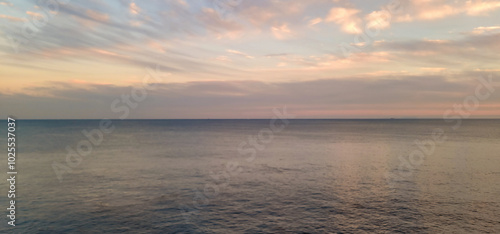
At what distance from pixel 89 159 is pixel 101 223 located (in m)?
50.7

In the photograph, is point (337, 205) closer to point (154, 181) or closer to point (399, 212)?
point (399, 212)

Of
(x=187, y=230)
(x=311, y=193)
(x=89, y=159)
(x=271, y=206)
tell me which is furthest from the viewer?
(x=89, y=159)

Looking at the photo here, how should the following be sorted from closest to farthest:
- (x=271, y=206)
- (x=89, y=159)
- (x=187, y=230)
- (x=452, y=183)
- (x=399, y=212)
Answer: (x=187, y=230) → (x=399, y=212) → (x=271, y=206) → (x=452, y=183) → (x=89, y=159)

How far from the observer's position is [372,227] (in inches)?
1169

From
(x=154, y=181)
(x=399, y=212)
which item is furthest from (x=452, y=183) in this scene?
(x=154, y=181)

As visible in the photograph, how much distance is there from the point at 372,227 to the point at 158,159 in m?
58.8

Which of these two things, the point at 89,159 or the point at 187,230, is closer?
the point at 187,230

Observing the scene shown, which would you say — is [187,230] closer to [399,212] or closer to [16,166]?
[399,212]

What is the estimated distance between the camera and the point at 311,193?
42.6 metres

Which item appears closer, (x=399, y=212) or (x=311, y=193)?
(x=399, y=212)

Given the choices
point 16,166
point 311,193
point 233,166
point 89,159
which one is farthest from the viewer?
point 89,159

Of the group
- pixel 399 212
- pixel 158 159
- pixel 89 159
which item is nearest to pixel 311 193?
pixel 399 212

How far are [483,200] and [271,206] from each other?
2923cm

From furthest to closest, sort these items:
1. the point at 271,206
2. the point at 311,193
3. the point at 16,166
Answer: the point at 16,166 → the point at 311,193 → the point at 271,206
